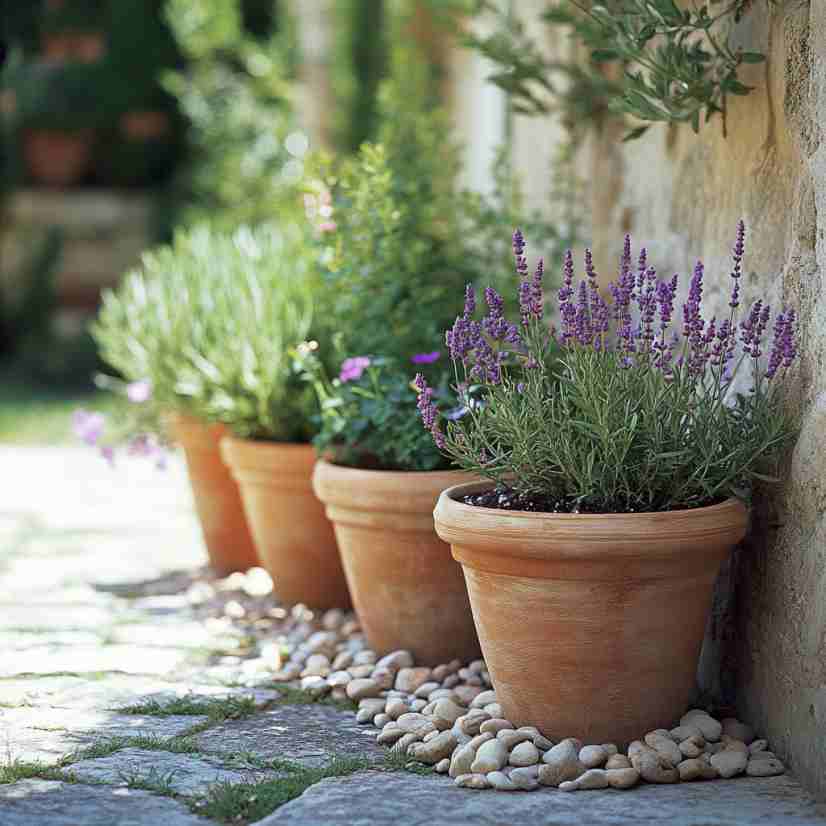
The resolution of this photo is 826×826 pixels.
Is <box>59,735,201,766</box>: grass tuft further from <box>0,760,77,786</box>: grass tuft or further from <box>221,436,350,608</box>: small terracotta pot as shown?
<box>221,436,350,608</box>: small terracotta pot

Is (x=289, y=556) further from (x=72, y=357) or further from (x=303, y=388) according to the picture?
(x=72, y=357)

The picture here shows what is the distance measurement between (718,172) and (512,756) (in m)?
1.43

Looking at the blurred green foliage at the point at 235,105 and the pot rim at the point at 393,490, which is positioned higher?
the blurred green foliage at the point at 235,105

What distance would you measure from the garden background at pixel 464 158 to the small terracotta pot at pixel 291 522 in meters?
1.18

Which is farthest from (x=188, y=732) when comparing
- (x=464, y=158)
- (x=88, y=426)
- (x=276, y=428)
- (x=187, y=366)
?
(x=464, y=158)

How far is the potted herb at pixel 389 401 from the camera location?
3072 millimetres

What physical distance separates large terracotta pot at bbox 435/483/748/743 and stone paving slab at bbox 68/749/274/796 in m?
0.55

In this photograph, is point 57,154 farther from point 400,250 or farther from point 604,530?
point 604,530

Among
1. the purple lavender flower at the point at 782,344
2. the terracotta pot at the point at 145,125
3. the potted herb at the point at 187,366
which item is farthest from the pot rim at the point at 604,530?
the terracotta pot at the point at 145,125

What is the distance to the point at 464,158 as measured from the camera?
24.8ft

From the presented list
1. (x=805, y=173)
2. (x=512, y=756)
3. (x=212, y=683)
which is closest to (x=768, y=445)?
(x=805, y=173)

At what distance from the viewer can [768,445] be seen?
8.13 ft

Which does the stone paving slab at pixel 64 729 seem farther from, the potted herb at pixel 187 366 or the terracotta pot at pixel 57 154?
the terracotta pot at pixel 57 154

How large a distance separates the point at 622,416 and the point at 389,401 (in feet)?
2.84
